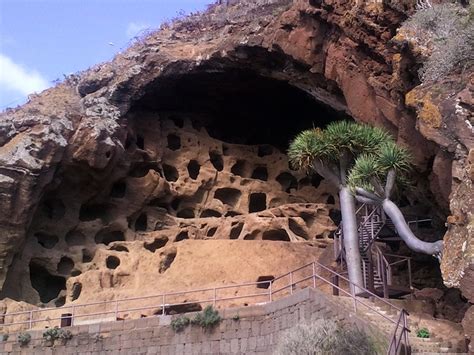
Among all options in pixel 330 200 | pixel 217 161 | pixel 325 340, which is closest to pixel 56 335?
pixel 325 340

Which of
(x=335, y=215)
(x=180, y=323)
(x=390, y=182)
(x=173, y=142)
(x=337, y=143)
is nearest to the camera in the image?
(x=390, y=182)

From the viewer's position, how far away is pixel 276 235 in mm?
28969

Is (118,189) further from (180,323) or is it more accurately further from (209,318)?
(209,318)

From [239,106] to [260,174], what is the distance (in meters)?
3.39

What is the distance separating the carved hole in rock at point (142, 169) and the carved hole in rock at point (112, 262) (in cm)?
420

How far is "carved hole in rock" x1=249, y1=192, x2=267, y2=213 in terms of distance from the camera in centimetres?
3250

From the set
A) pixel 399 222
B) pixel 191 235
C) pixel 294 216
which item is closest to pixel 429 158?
pixel 399 222

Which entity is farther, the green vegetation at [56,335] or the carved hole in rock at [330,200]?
the carved hole in rock at [330,200]

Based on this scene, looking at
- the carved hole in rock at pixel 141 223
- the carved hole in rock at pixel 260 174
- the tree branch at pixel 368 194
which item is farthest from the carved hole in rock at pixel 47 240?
the tree branch at pixel 368 194

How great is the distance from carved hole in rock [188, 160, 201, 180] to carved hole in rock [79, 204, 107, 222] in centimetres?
434

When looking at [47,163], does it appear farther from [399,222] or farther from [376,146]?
[399,222]

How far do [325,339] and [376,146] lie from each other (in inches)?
286

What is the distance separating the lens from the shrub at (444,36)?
18.8m

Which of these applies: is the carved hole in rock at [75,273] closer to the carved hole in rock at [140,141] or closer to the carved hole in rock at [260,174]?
the carved hole in rock at [140,141]
